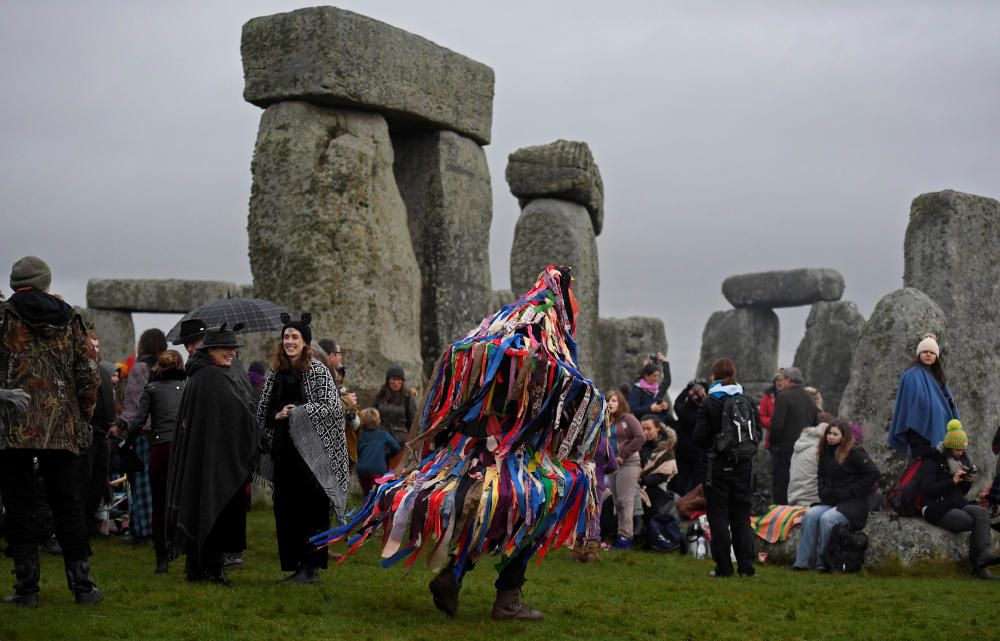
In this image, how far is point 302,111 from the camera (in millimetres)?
13609

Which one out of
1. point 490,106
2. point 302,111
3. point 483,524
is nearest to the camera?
point 483,524

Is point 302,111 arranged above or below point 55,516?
above

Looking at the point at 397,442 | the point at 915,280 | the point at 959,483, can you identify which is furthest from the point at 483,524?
the point at 915,280

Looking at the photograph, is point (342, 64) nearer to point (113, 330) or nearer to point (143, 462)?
point (143, 462)

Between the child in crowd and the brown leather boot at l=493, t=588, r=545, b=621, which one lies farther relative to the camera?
the child in crowd

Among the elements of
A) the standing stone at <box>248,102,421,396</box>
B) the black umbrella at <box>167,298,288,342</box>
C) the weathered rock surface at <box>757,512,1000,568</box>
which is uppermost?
the standing stone at <box>248,102,421,396</box>

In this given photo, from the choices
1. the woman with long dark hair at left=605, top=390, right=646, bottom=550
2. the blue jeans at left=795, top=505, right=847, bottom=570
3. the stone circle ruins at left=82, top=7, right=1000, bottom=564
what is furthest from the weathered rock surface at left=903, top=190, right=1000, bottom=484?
the woman with long dark hair at left=605, top=390, right=646, bottom=550

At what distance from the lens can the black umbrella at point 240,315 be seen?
1117 centimetres

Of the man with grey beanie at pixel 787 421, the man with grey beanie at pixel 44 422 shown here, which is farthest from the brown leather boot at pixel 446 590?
the man with grey beanie at pixel 787 421

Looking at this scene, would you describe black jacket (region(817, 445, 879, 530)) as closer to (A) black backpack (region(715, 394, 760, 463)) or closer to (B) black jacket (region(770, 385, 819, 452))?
(A) black backpack (region(715, 394, 760, 463))

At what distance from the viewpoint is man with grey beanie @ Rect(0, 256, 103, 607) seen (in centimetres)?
769

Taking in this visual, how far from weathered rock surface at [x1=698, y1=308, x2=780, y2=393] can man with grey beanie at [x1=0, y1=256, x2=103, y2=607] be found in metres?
22.5

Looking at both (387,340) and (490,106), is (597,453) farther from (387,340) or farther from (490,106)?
(490,106)

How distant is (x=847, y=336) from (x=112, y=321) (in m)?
14.0
